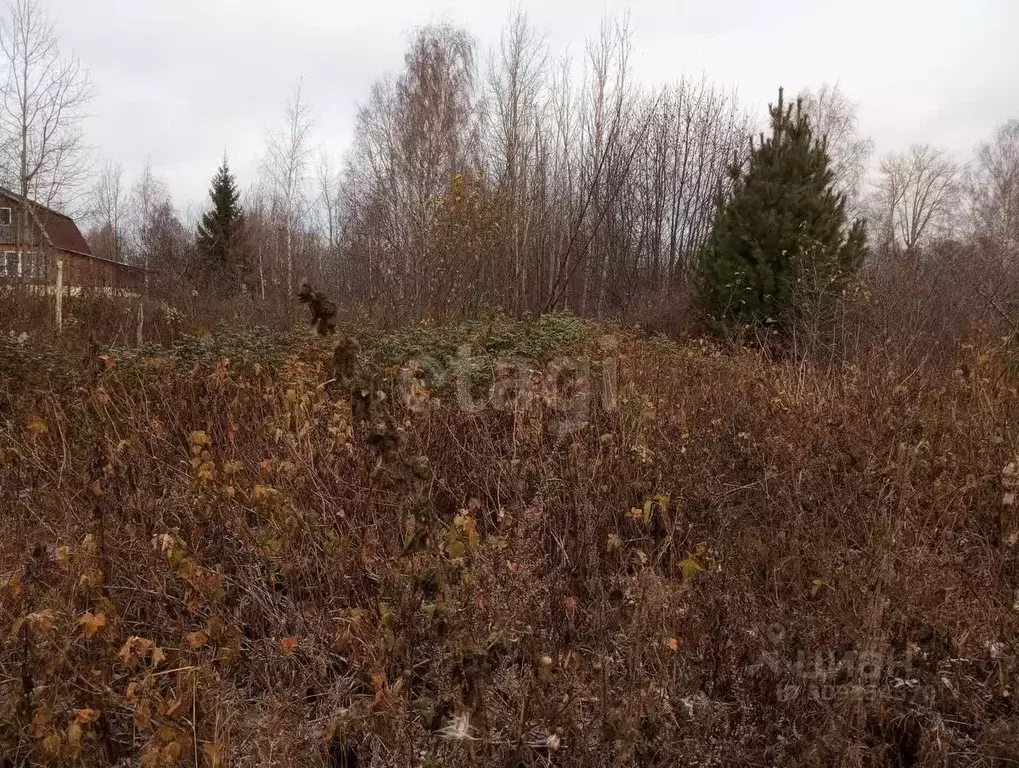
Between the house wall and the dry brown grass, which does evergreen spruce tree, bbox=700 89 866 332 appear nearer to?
the dry brown grass

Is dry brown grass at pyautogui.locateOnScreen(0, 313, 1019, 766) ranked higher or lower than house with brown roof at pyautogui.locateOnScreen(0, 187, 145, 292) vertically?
lower

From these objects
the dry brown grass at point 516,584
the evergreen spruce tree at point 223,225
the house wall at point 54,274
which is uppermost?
the evergreen spruce tree at point 223,225

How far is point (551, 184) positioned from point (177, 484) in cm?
1616

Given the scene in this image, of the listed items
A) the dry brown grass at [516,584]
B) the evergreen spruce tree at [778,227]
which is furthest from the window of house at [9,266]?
the evergreen spruce tree at [778,227]

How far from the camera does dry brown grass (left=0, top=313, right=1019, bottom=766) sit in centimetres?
190

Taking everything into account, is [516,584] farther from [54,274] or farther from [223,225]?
[223,225]

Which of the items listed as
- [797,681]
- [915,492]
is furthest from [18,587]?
[915,492]

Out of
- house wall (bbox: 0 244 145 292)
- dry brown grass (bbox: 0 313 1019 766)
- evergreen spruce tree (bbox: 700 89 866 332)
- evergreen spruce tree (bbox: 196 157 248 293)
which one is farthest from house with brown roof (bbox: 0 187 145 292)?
evergreen spruce tree (bbox: 700 89 866 332)

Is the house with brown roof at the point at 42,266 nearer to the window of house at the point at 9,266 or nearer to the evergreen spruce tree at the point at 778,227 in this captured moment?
the window of house at the point at 9,266

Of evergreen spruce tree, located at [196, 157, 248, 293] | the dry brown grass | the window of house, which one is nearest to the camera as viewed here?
the dry brown grass

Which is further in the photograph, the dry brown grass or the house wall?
the house wall

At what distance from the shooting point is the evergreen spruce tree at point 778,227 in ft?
29.7

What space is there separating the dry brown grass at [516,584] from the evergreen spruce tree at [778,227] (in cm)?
544

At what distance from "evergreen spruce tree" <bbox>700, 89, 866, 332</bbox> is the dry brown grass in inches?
214
